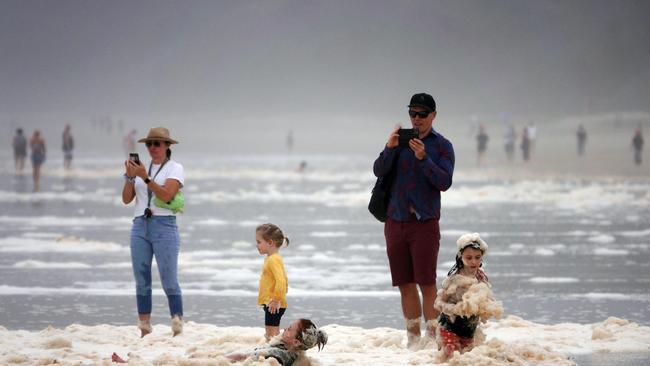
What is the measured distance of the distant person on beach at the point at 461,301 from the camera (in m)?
8.47

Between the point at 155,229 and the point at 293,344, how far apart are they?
2234 mm

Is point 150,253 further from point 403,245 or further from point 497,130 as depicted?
point 497,130

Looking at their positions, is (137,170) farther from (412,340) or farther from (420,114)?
(412,340)

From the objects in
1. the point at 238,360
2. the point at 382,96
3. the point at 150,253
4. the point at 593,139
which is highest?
the point at 382,96

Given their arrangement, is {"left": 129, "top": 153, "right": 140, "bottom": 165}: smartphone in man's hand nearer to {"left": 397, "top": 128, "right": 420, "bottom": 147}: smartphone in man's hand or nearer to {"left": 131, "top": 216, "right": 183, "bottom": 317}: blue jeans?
{"left": 131, "top": 216, "right": 183, "bottom": 317}: blue jeans

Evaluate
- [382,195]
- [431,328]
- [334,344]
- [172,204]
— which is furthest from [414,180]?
[172,204]

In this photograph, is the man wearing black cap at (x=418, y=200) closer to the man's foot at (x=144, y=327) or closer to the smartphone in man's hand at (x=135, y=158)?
the smartphone in man's hand at (x=135, y=158)

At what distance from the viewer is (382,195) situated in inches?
368

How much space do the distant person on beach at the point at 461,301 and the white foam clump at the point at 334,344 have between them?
149 millimetres

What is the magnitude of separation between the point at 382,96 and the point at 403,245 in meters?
161

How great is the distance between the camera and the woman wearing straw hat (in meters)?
9.99

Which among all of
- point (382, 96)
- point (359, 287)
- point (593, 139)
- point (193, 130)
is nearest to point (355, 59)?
point (382, 96)

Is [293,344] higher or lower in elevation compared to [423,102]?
lower

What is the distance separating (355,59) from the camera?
197500mm
